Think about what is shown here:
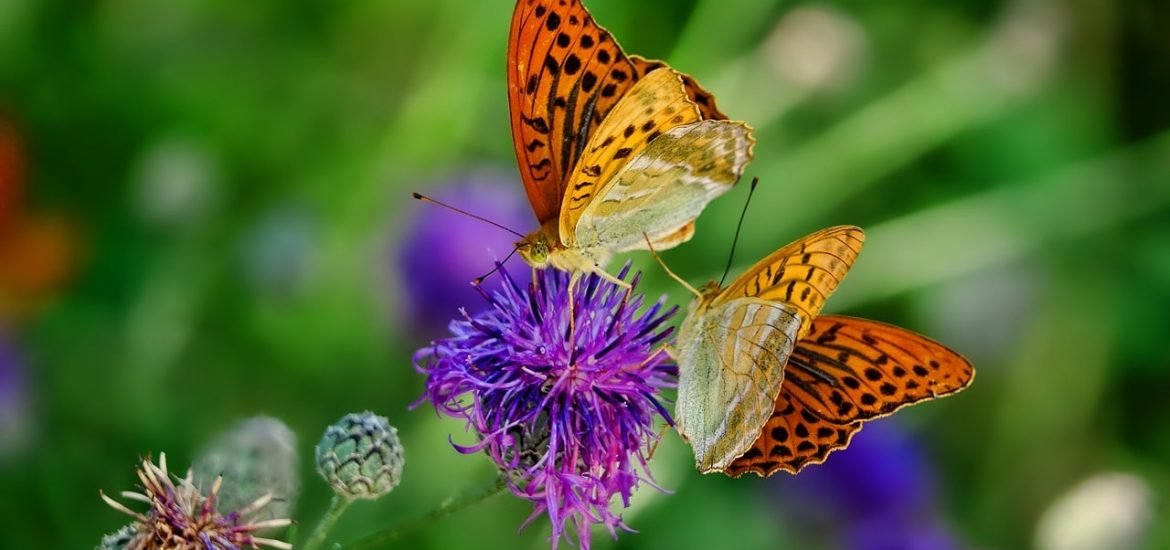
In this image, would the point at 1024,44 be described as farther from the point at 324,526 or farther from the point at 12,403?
the point at 12,403

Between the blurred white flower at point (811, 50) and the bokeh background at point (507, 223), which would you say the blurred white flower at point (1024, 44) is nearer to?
the bokeh background at point (507, 223)

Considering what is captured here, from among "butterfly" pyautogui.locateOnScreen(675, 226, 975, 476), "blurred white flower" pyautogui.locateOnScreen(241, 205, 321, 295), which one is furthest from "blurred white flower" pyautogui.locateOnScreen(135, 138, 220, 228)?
"butterfly" pyautogui.locateOnScreen(675, 226, 975, 476)

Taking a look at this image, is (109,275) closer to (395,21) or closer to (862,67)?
(395,21)

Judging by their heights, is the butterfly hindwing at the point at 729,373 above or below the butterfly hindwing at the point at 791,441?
above

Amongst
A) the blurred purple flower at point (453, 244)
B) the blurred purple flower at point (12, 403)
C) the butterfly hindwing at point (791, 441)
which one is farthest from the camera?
the blurred purple flower at point (453, 244)

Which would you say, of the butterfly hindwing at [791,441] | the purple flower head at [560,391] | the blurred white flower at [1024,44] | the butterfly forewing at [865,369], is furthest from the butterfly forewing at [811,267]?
the blurred white flower at [1024,44]

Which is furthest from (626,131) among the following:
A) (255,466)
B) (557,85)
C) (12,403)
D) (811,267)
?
(12,403)
